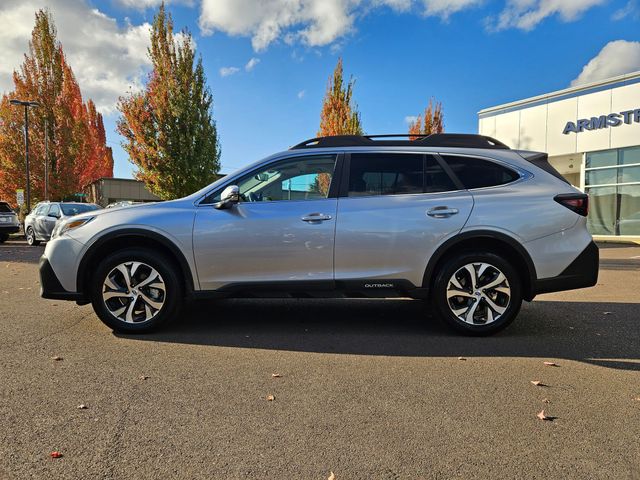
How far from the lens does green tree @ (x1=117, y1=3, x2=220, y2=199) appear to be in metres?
18.6

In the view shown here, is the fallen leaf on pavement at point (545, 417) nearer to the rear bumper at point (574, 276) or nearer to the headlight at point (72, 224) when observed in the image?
the rear bumper at point (574, 276)

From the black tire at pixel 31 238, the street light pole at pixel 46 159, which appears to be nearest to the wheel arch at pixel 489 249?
the black tire at pixel 31 238

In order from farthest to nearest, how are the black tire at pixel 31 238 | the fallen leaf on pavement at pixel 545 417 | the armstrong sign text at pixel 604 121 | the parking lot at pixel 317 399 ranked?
the armstrong sign text at pixel 604 121
the black tire at pixel 31 238
the fallen leaf on pavement at pixel 545 417
the parking lot at pixel 317 399

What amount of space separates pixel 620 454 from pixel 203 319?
13.2 feet

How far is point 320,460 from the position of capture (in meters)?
2.25

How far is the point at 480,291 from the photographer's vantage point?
434 centimetres

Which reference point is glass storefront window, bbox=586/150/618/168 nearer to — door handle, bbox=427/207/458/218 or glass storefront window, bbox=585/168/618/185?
glass storefront window, bbox=585/168/618/185

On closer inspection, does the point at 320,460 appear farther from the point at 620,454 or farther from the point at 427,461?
the point at 620,454

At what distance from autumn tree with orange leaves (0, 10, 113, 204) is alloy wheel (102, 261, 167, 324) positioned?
2570cm

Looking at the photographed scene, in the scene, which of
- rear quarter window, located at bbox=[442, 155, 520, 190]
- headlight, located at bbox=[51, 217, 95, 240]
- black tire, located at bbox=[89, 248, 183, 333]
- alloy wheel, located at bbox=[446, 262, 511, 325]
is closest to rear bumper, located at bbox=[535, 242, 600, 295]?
alloy wheel, located at bbox=[446, 262, 511, 325]

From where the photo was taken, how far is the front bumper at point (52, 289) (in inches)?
172

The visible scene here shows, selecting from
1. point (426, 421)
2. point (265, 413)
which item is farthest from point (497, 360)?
point (265, 413)

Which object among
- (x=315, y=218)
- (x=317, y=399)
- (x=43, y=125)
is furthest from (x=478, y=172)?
(x=43, y=125)

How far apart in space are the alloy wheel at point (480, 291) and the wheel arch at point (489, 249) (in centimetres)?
19
